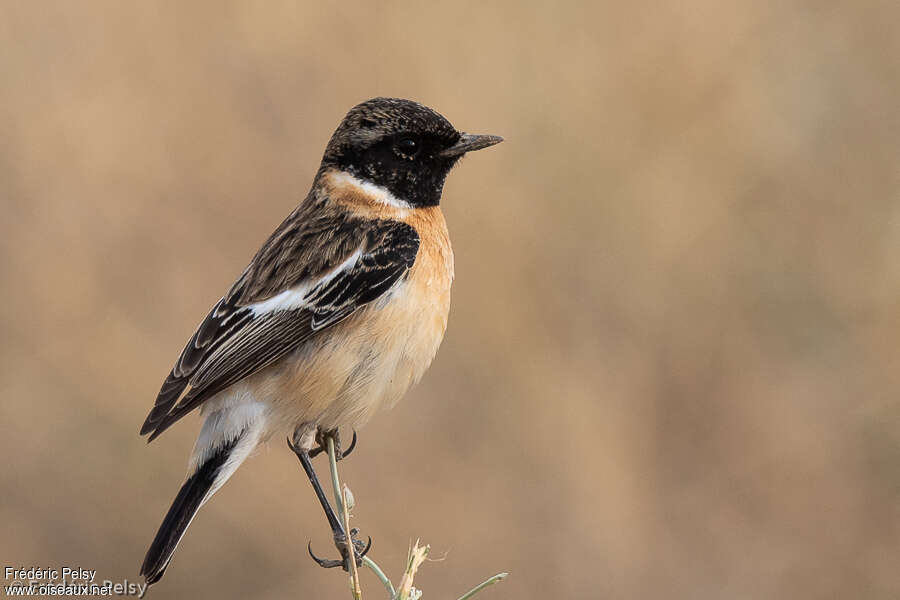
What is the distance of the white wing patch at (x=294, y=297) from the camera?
4527 mm

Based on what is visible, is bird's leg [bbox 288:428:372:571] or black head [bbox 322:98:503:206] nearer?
bird's leg [bbox 288:428:372:571]

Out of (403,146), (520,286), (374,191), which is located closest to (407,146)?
(403,146)

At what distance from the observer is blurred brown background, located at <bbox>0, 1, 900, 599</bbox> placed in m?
7.38

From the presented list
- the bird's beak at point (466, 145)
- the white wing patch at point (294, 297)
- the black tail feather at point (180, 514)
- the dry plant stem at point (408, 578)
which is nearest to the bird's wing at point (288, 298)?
the white wing patch at point (294, 297)

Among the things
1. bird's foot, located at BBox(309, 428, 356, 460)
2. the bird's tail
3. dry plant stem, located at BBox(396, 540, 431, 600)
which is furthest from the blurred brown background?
dry plant stem, located at BBox(396, 540, 431, 600)

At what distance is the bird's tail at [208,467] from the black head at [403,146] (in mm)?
1205

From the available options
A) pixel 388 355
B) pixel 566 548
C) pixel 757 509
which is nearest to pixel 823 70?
pixel 757 509

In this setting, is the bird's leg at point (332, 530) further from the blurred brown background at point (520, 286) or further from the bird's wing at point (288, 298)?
the blurred brown background at point (520, 286)

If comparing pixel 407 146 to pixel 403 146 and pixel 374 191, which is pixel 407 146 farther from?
pixel 374 191

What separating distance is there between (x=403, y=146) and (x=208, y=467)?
5.25ft

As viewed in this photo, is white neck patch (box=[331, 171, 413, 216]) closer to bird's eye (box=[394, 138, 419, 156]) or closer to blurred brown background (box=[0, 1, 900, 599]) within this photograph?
bird's eye (box=[394, 138, 419, 156])

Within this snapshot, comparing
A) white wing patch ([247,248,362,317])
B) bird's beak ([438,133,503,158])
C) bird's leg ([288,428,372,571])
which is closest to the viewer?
bird's leg ([288,428,372,571])

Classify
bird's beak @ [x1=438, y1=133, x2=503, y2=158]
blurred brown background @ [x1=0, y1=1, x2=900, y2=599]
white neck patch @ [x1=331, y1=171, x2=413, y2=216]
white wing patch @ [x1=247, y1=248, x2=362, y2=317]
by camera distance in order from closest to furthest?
white wing patch @ [x1=247, y1=248, x2=362, y2=317] < bird's beak @ [x1=438, y1=133, x2=503, y2=158] < white neck patch @ [x1=331, y1=171, x2=413, y2=216] < blurred brown background @ [x1=0, y1=1, x2=900, y2=599]

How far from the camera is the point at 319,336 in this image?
451 cm
